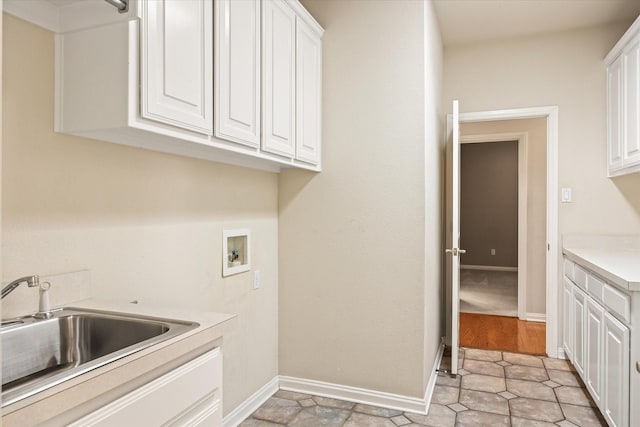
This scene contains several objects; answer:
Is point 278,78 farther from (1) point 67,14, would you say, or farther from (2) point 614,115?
(2) point 614,115

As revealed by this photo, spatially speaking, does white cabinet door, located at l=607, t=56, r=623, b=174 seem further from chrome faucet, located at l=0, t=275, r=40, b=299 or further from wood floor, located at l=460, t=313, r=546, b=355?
chrome faucet, located at l=0, t=275, r=40, b=299

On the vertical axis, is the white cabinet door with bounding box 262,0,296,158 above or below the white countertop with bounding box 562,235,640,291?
above

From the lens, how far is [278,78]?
2332 mm

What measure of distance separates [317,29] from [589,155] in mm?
2448

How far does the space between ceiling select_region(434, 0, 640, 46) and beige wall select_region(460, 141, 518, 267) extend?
178 inches

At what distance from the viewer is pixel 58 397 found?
0.89 m

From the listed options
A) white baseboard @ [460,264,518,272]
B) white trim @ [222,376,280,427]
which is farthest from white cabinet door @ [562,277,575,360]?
white baseboard @ [460,264,518,272]

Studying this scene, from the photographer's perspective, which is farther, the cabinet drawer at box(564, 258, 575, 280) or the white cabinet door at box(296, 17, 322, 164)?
the cabinet drawer at box(564, 258, 575, 280)

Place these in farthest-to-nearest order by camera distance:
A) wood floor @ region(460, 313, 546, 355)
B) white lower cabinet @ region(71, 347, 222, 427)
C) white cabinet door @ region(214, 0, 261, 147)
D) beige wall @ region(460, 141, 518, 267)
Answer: beige wall @ region(460, 141, 518, 267) < wood floor @ region(460, 313, 546, 355) < white cabinet door @ region(214, 0, 261, 147) < white lower cabinet @ region(71, 347, 222, 427)

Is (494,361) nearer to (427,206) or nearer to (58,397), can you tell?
(427,206)

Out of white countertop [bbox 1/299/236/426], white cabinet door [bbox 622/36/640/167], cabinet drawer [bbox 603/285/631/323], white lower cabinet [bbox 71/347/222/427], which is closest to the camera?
white countertop [bbox 1/299/236/426]

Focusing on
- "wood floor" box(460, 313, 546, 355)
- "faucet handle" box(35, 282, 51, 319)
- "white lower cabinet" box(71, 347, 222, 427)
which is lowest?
"wood floor" box(460, 313, 546, 355)

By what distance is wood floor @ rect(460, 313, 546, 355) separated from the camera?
154 inches

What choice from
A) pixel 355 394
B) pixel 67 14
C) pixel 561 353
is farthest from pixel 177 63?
pixel 561 353
